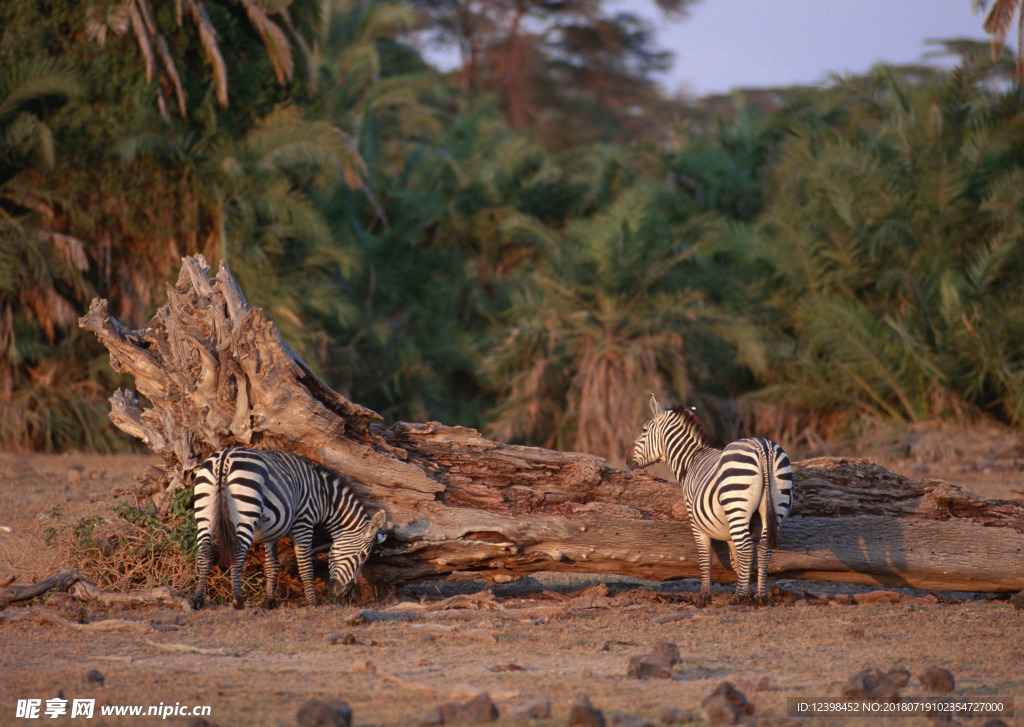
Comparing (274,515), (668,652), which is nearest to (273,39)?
(274,515)

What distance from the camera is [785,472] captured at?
6.69 m

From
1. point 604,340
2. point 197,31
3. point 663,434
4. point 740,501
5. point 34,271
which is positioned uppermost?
point 197,31

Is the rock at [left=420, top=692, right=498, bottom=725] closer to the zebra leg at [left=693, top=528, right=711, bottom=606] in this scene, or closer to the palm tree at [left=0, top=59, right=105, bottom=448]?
the zebra leg at [left=693, top=528, right=711, bottom=606]

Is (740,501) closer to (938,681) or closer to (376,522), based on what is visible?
(938,681)

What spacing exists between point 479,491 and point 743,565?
198 centimetres

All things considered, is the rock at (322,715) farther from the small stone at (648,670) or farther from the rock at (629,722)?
the small stone at (648,670)

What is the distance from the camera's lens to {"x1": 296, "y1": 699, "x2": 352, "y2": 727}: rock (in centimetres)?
401

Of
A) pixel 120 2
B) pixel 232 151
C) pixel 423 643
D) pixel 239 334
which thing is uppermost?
pixel 120 2

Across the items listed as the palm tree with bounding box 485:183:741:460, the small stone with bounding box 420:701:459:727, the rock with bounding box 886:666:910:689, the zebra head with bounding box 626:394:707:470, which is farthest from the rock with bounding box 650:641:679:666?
the palm tree with bounding box 485:183:741:460

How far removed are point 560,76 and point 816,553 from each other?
30.1 m

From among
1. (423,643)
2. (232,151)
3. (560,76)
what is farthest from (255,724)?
(560,76)

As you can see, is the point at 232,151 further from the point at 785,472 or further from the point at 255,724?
the point at 255,724

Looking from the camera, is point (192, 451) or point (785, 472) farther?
point (192, 451)

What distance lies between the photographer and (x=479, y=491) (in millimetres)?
7348
